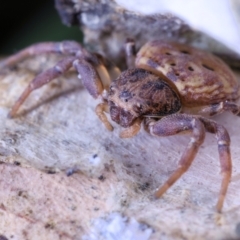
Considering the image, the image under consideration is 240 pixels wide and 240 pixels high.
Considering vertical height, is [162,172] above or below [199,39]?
below

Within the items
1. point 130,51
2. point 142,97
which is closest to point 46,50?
point 130,51

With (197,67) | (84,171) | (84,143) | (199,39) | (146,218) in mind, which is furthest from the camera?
(199,39)

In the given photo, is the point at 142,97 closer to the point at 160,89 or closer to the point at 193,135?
the point at 160,89

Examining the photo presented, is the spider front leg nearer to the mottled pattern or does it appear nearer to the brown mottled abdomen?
the mottled pattern

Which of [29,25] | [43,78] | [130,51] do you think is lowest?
[29,25]

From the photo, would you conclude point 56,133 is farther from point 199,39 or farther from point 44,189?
point 199,39

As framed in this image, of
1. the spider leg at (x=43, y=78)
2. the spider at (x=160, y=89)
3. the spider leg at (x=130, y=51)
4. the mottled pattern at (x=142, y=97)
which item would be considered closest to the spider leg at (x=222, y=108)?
the spider at (x=160, y=89)

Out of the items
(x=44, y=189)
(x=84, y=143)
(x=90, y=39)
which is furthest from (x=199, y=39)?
(x=44, y=189)
